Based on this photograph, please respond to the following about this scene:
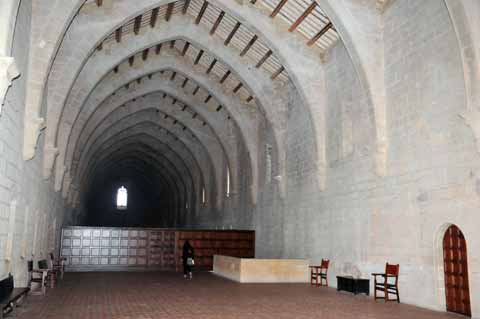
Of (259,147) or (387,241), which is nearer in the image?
(387,241)

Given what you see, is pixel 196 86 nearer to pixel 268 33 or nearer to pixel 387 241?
pixel 268 33

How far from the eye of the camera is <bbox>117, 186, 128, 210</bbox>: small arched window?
149 feet

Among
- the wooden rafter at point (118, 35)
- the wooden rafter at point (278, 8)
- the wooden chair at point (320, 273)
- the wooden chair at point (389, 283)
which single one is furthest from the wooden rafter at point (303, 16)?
the wooden chair at point (389, 283)

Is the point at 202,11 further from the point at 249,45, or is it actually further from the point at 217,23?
the point at 249,45

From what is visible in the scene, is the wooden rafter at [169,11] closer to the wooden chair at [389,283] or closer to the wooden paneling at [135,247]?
the wooden paneling at [135,247]

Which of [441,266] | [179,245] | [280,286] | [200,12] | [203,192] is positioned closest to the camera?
[441,266]

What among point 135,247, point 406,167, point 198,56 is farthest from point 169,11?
point 406,167

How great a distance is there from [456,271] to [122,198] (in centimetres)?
3927

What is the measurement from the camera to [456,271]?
9453 mm

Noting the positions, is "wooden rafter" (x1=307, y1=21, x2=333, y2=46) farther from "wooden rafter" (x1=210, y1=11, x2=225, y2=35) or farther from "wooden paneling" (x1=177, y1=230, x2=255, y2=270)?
"wooden paneling" (x1=177, y1=230, x2=255, y2=270)

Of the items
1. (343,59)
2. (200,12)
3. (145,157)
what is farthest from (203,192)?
(343,59)

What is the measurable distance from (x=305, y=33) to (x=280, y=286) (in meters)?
7.93

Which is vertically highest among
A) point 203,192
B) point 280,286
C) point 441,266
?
point 203,192

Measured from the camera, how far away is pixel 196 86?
22.9 m
